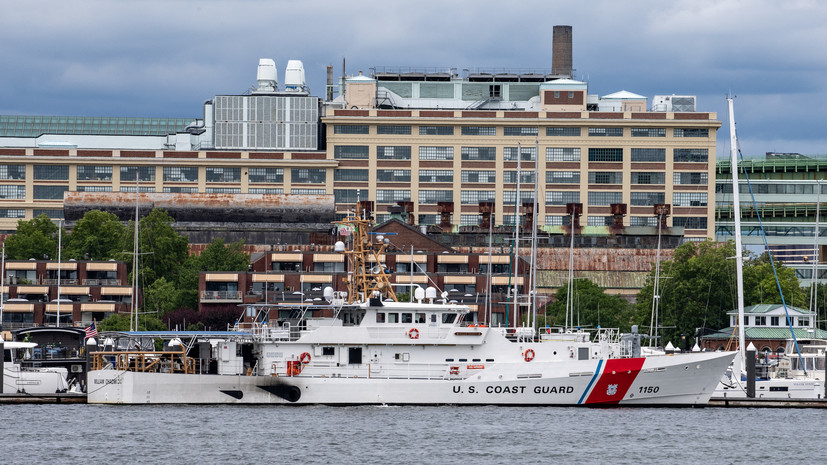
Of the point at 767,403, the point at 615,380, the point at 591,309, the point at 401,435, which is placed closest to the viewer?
the point at 401,435

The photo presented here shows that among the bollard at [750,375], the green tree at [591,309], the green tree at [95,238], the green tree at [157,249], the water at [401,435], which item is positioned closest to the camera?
the water at [401,435]

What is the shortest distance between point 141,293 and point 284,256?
14.4 m

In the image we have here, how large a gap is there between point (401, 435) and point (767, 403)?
26.7 m

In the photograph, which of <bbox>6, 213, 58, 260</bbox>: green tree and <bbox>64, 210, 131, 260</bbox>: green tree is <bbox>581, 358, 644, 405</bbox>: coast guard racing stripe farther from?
<bbox>6, 213, 58, 260</bbox>: green tree

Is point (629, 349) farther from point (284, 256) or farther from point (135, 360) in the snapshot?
point (284, 256)

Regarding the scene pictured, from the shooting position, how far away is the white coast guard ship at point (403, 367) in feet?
275

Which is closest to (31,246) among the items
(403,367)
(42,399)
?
(42,399)

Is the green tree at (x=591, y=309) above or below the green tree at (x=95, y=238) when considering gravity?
below

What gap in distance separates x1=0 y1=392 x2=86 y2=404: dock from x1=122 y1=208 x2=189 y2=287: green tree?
63.8 m

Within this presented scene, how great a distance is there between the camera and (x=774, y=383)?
310 feet

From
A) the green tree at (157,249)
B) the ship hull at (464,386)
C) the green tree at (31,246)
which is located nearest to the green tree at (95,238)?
the green tree at (31,246)

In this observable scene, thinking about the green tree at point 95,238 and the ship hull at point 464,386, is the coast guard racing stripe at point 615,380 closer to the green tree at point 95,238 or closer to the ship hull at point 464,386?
the ship hull at point 464,386

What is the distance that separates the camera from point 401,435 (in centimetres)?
7300

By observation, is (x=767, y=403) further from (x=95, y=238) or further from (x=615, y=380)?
(x=95, y=238)
